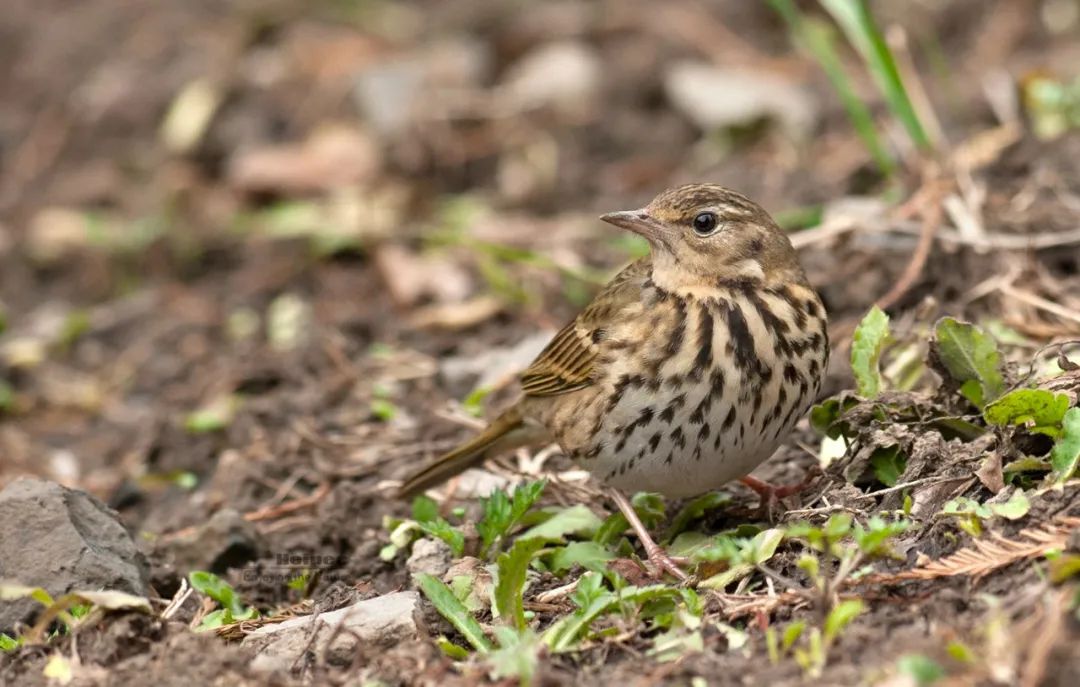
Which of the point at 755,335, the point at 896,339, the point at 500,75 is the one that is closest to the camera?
the point at 755,335

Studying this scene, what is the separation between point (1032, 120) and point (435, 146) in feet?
11.9

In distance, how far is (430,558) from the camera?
16.6ft

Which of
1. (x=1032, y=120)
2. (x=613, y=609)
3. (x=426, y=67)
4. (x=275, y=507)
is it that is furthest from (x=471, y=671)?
(x=426, y=67)

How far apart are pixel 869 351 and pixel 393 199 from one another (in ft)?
14.6

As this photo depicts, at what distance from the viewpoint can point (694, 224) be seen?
5176mm

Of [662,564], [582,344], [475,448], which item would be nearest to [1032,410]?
[662,564]

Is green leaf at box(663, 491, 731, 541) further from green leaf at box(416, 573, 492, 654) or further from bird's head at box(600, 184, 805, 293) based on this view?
green leaf at box(416, 573, 492, 654)

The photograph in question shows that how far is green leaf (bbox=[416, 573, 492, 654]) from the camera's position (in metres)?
4.32

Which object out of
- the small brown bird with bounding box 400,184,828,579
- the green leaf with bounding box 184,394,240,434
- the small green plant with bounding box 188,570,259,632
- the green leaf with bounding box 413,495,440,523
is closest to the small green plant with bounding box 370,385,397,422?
the green leaf with bounding box 184,394,240,434

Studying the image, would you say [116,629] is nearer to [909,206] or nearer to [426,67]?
[909,206]

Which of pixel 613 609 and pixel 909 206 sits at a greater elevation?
pixel 909 206

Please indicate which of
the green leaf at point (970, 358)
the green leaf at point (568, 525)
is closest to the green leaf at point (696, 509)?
the green leaf at point (568, 525)

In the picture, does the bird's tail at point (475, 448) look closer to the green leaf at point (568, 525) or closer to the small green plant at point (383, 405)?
the green leaf at point (568, 525)

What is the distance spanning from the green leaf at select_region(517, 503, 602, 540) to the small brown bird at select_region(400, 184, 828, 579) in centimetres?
15
